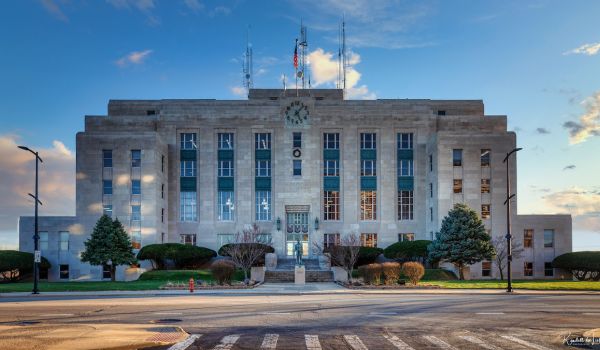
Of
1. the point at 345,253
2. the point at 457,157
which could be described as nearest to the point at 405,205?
the point at 457,157

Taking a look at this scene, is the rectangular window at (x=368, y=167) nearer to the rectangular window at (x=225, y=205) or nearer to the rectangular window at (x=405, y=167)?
the rectangular window at (x=405, y=167)

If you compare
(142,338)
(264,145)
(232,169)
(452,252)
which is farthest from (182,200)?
(142,338)

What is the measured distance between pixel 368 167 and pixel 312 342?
48.4m

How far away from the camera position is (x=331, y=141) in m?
63.4

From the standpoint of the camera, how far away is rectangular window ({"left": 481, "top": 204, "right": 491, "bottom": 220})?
56.1 m

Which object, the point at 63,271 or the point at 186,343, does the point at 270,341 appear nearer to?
the point at 186,343

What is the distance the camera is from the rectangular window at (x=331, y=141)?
63312 mm

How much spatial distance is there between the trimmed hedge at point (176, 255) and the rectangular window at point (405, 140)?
77.2ft

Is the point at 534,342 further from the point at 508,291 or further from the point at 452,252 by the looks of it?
the point at 452,252

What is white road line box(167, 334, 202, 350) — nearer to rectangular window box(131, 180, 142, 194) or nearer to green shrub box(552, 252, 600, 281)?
rectangular window box(131, 180, 142, 194)

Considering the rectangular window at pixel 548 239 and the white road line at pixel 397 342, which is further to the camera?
the rectangular window at pixel 548 239

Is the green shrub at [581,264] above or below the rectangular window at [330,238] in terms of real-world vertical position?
below

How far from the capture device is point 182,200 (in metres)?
62.4

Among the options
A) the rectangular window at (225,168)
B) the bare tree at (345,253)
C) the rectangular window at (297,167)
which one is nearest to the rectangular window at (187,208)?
the rectangular window at (225,168)
